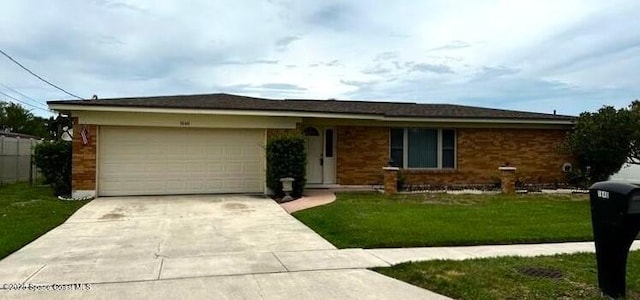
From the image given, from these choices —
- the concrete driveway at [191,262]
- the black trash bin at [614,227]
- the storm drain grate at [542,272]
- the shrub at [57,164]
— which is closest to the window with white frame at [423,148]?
the concrete driveway at [191,262]

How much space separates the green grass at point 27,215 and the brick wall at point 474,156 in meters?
8.15

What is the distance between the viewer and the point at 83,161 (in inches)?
586

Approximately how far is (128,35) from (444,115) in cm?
1055

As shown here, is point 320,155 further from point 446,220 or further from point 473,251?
point 473,251

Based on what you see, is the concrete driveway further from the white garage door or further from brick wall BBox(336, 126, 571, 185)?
brick wall BBox(336, 126, 571, 185)

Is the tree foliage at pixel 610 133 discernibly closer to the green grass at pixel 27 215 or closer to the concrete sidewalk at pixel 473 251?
the concrete sidewalk at pixel 473 251

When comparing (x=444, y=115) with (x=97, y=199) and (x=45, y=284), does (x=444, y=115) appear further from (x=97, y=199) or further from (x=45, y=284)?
(x=45, y=284)

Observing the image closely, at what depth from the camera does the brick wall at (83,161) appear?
48.6 ft

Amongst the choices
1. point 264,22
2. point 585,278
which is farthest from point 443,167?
point 585,278

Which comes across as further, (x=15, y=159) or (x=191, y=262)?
(x=15, y=159)

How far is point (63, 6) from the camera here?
14.4m

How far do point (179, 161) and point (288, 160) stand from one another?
3322mm

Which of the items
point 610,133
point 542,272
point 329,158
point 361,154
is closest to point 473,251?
point 542,272

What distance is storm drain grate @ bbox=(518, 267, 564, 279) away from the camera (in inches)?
251
